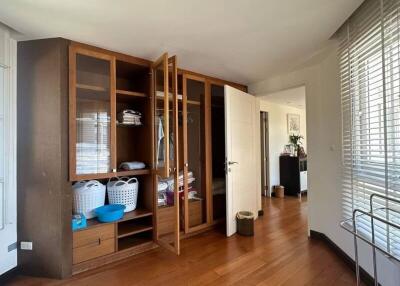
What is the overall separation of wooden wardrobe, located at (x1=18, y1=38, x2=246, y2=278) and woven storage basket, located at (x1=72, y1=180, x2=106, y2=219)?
0.19 m

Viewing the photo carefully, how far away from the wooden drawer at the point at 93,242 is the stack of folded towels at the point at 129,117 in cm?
116

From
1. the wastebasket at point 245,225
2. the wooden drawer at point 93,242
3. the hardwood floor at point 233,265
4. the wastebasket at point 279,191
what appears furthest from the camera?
the wastebasket at point 279,191

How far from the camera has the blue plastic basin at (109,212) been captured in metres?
2.22

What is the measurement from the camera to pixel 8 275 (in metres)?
1.94

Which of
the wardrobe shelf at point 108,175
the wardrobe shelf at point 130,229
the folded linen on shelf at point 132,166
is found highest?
the folded linen on shelf at point 132,166

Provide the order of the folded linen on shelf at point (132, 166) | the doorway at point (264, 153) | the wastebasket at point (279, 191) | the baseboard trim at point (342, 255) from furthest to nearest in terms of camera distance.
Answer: the doorway at point (264, 153) < the wastebasket at point (279, 191) < the folded linen on shelf at point (132, 166) < the baseboard trim at point (342, 255)

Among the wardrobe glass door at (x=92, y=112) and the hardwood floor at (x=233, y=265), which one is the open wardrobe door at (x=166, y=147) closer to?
the hardwood floor at (x=233, y=265)

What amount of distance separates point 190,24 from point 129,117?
4.23 ft

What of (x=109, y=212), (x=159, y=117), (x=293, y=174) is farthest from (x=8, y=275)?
(x=293, y=174)

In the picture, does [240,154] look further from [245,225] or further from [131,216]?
[131,216]

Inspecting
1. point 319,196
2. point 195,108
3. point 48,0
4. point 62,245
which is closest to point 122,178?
point 62,245

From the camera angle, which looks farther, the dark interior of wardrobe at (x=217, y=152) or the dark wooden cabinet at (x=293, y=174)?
the dark wooden cabinet at (x=293, y=174)

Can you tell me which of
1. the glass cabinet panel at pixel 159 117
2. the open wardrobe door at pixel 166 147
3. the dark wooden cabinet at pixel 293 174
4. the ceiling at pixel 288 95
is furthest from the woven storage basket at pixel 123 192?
the dark wooden cabinet at pixel 293 174

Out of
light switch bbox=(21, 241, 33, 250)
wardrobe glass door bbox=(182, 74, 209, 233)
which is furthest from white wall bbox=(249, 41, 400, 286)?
light switch bbox=(21, 241, 33, 250)
